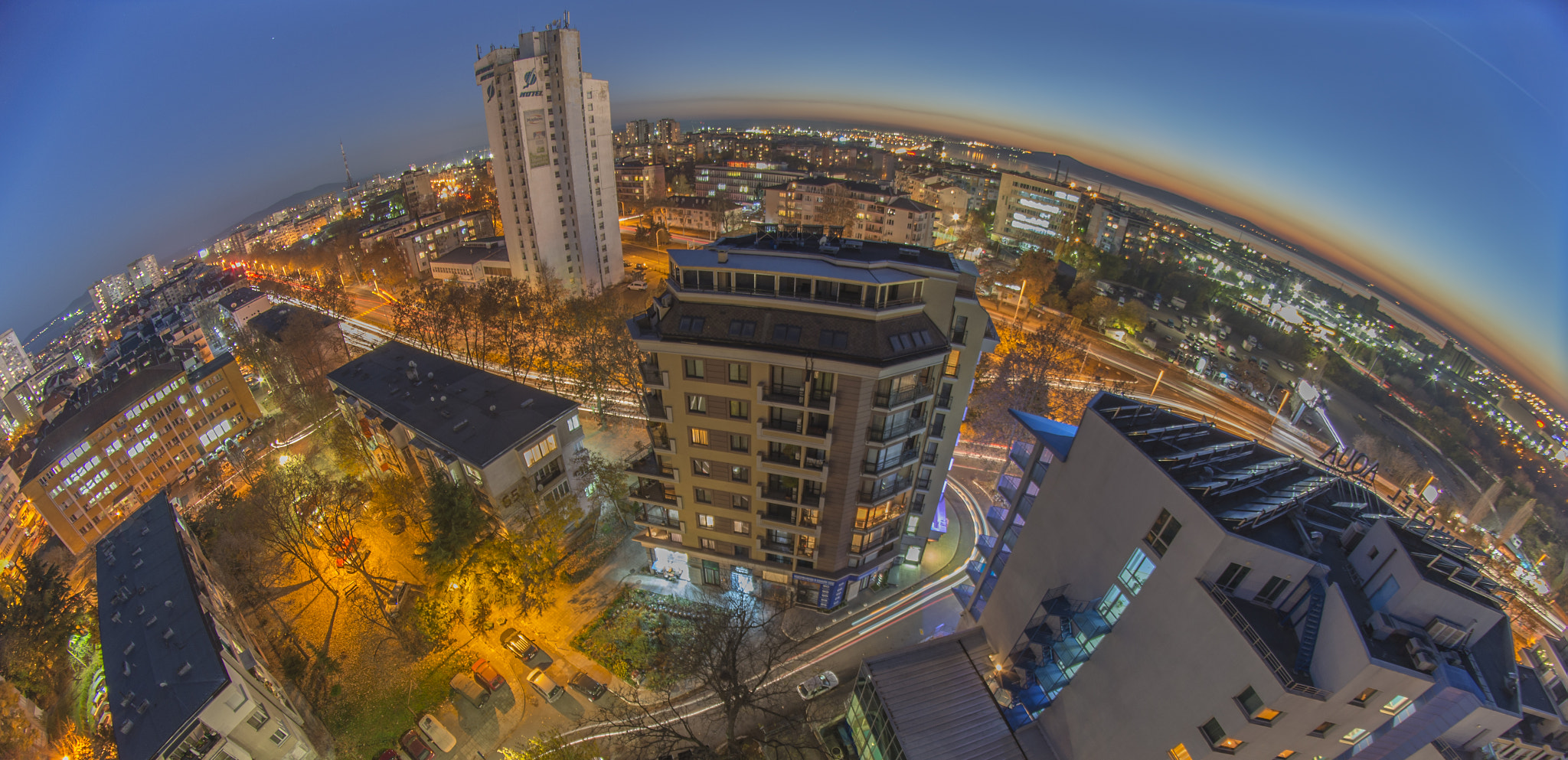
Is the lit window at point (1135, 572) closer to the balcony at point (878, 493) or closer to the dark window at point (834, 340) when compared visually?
the balcony at point (878, 493)

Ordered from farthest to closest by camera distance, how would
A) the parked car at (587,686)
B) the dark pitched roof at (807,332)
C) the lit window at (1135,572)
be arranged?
1. the parked car at (587,686)
2. the dark pitched roof at (807,332)
3. the lit window at (1135,572)

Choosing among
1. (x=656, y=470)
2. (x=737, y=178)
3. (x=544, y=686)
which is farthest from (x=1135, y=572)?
(x=737, y=178)

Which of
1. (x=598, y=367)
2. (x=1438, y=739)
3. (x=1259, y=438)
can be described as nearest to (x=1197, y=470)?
(x=1438, y=739)

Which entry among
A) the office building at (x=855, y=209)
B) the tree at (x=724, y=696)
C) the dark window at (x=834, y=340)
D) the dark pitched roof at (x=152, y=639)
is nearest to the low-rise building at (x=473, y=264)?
the office building at (x=855, y=209)

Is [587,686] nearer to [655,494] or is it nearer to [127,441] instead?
[655,494]

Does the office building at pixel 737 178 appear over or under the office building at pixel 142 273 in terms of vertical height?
over

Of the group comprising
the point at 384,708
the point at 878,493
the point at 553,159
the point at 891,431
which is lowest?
the point at 384,708

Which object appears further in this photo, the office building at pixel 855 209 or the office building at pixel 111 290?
the office building at pixel 111 290
